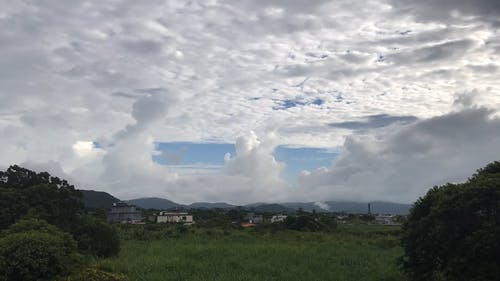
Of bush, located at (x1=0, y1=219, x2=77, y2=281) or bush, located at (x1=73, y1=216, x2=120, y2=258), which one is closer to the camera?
bush, located at (x1=0, y1=219, x2=77, y2=281)

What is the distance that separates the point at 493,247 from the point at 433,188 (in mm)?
3307

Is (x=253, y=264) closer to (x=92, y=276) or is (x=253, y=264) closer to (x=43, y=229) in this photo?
(x=92, y=276)

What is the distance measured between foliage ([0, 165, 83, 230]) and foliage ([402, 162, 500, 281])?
48.3 ft

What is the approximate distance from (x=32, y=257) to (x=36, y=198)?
9471 mm

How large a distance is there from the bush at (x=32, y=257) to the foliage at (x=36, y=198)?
712cm

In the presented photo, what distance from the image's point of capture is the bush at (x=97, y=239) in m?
19.8

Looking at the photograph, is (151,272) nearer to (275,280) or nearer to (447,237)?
Answer: (275,280)

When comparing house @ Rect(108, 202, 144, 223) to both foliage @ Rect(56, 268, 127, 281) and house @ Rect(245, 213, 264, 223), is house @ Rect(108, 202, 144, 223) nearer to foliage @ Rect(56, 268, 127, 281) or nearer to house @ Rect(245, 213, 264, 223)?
house @ Rect(245, 213, 264, 223)

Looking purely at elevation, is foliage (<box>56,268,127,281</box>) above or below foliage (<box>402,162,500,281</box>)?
below

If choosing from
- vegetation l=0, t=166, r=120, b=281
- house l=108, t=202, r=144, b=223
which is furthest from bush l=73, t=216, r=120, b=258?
house l=108, t=202, r=144, b=223

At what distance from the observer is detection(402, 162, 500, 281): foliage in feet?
36.2

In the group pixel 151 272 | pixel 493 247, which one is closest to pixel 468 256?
pixel 493 247

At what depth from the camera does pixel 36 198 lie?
2162 centimetres

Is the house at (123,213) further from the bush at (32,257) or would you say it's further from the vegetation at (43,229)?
the bush at (32,257)
